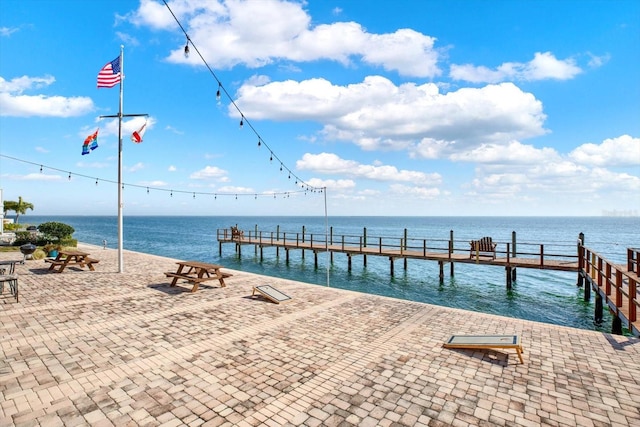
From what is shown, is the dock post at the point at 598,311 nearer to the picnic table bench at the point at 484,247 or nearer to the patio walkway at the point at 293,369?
the picnic table bench at the point at 484,247

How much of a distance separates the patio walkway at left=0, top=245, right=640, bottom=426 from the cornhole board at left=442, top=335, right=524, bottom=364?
0.68ft

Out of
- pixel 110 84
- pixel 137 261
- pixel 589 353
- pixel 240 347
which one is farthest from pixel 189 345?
pixel 137 261

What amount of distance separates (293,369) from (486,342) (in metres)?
3.55

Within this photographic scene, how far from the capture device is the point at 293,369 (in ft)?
19.3

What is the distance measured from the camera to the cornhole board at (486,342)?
6209 millimetres

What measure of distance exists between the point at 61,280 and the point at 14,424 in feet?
35.5

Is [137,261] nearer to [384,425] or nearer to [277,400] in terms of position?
[277,400]

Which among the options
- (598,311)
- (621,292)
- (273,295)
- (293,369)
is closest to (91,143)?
(273,295)

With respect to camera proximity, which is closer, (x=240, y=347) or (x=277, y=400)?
(x=277, y=400)

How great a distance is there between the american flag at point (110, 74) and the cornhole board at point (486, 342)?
15.2 meters

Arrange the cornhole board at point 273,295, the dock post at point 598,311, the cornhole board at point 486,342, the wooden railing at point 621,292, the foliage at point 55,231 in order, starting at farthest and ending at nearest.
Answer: the foliage at point 55,231 → the dock post at point 598,311 → the cornhole board at point 273,295 → the wooden railing at point 621,292 → the cornhole board at point 486,342

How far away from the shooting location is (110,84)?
1414 cm

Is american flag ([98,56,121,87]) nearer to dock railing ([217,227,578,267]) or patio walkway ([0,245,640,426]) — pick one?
patio walkway ([0,245,640,426])

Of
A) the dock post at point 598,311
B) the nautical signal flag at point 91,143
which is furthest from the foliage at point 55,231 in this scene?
the dock post at point 598,311
